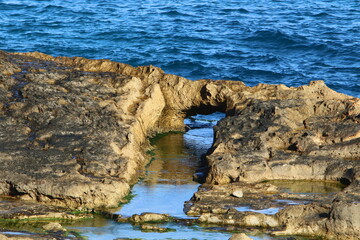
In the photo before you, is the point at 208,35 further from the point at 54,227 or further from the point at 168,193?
the point at 54,227

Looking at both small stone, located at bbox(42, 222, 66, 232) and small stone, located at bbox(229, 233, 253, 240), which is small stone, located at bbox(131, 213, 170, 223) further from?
small stone, located at bbox(229, 233, 253, 240)

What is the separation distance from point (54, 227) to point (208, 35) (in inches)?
737

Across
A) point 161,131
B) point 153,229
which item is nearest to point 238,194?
point 153,229

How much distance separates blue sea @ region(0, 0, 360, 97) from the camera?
23094 mm

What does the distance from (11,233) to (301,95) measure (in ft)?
22.4

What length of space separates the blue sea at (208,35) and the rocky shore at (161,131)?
27.6 feet

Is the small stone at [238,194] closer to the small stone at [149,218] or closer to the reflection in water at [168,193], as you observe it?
the reflection in water at [168,193]

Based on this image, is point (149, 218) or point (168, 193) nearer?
point (149, 218)

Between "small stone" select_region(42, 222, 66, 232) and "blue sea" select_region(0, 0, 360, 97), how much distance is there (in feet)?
44.1

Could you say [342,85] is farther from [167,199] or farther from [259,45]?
[167,199]

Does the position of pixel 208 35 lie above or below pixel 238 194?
above

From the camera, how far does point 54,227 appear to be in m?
9.00

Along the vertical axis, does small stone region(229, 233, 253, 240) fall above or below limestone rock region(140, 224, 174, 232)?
above

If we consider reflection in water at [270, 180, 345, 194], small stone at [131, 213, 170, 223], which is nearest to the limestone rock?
small stone at [131, 213, 170, 223]
